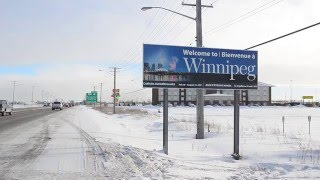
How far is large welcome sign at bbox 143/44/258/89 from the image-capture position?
1352 cm

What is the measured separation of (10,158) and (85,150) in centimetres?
275

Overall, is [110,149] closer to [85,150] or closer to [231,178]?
[85,150]

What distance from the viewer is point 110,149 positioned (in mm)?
14188

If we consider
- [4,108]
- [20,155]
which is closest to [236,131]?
[20,155]

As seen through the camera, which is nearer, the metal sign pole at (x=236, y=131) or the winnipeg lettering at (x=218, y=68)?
the metal sign pole at (x=236, y=131)

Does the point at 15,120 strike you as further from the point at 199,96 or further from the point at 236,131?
the point at 236,131

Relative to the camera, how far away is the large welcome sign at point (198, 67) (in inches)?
532

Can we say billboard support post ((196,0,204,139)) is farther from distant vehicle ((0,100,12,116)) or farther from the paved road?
distant vehicle ((0,100,12,116))

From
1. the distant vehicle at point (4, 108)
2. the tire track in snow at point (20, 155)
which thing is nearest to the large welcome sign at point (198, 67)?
the tire track in snow at point (20, 155)

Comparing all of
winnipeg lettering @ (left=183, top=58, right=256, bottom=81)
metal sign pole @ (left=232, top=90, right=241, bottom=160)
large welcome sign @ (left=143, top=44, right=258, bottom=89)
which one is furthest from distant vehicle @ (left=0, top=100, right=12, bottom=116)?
metal sign pole @ (left=232, top=90, right=241, bottom=160)

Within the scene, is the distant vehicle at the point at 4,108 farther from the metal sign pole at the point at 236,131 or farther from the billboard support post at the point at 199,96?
the metal sign pole at the point at 236,131

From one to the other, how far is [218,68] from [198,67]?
69cm

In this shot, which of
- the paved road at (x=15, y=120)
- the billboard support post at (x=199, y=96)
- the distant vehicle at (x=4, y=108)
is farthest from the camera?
the distant vehicle at (x=4, y=108)

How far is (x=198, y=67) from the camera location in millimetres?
13883
